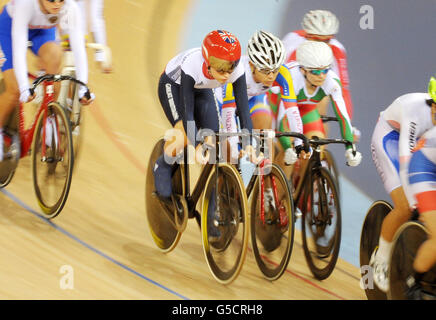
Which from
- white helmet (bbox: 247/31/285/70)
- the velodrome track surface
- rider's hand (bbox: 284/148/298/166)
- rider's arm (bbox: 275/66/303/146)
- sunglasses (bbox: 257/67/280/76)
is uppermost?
white helmet (bbox: 247/31/285/70)

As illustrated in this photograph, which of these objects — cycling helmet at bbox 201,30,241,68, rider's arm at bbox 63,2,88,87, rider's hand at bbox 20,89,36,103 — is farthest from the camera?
rider's arm at bbox 63,2,88,87

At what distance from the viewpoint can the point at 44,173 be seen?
4.88 m

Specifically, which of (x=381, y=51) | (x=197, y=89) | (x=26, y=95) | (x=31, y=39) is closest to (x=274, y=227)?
(x=197, y=89)

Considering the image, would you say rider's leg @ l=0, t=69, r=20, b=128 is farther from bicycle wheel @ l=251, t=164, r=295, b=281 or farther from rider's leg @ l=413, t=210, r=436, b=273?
rider's leg @ l=413, t=210, r=436, b=273

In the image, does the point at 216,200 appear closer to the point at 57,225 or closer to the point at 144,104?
the point at 57,225

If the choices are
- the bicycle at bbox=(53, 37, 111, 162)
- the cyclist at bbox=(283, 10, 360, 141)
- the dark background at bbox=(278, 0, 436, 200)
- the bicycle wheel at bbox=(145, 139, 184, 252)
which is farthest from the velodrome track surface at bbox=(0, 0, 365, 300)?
the dark background at bbox=(278, 0, 436, 200)

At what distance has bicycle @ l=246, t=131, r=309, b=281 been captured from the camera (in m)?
4.29

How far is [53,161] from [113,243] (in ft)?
2.09

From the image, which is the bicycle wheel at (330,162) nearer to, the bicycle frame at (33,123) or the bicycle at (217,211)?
the bicycle at (217,211)

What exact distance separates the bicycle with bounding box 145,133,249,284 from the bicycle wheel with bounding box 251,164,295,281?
11.1 inches

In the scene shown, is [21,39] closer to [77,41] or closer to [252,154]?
[77,41]

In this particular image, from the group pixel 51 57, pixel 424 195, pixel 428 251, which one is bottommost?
pixel 428 251

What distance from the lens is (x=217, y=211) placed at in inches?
167

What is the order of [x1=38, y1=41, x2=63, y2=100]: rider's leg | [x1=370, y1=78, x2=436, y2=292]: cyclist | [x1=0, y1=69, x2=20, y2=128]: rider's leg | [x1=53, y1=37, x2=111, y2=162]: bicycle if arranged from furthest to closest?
[x1=53, y1=37, x2=111, y2=162]: bicycle < [x1=38, y1=41, x2=63, y2=100]: rider's leg < [x1=0, y1=69, x2=20, y2=128]: rider's leg < [x1=370, y1=78, x2=436, y2=292]: cyclist
